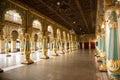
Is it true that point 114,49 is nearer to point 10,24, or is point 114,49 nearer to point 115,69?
point 115,69

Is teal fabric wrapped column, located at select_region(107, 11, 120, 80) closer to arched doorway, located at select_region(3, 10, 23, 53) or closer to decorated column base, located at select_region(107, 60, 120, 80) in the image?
decorated column base, located at select_region(107, 60, 120, 80)

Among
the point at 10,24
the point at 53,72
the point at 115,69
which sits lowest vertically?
the point at 53,72

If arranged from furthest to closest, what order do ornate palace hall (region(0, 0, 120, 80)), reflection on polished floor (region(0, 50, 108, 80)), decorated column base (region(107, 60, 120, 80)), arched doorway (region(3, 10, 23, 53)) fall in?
arched doorway (region(3, 10, 23, 53)) → reflection on polished floor (region(0, 50, 108, 80)) → ornate palace hall (region(0, 0, 120, 80)) → decorated column base (region(107, 60, 120, 80))

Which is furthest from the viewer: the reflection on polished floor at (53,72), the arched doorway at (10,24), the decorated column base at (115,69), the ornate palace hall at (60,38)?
the arched doorway at (10,24)

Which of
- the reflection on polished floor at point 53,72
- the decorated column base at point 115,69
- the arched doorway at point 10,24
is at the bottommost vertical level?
the reflection on polished floor at point 53,72

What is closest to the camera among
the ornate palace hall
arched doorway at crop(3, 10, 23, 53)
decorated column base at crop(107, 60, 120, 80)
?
decorated column base at crop(107, 60, 120, 80)

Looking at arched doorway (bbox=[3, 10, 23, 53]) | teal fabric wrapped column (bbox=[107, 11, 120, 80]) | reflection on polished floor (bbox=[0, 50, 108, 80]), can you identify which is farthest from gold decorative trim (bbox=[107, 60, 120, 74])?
arched doorway (bbox=[3, 10, 23, 53])

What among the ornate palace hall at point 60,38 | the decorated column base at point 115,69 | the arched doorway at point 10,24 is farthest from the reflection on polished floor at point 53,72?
the arched doorway at point 10,24

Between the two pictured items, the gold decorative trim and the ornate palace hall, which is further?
the ornate palace hall

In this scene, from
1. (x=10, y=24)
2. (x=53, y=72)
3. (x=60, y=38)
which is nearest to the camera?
(x=53, y=72)

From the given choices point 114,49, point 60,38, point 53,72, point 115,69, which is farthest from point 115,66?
point 60,38

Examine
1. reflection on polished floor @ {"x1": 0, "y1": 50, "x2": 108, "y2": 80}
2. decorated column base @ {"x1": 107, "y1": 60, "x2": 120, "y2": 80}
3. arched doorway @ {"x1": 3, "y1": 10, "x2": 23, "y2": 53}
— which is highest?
arched doorway @ {"x1": 3, "y1": 10, "x2": 23, "y2": 53}

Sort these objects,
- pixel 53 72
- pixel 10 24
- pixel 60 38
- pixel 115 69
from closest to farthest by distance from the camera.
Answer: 1. pixel 115 69
2. pixel 53 72
3. pixel 10 24
4. pixel 60 38

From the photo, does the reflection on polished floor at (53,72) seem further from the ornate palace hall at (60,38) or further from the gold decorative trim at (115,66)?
the gold decorative trim at (115,66)
